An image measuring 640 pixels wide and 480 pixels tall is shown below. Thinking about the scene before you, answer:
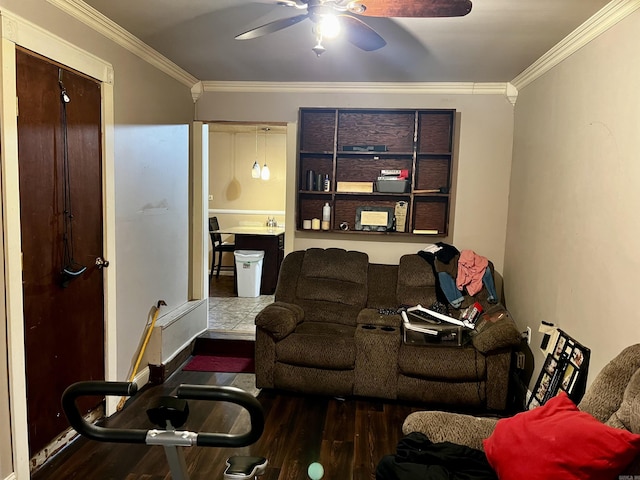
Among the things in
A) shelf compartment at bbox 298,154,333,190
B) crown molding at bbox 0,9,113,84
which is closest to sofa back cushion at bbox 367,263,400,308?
shelf compartment at bbox 298,154,333,190

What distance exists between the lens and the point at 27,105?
82.3 inches

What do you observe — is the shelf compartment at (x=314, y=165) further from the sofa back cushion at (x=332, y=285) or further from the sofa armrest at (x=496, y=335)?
the sofa armrest at (x=496, y=335)

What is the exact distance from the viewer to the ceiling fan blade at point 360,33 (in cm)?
200

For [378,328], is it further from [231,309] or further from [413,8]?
[231,309]

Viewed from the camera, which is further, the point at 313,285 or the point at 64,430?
the point at 313,285

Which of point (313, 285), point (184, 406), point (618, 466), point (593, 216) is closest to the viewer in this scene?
point (184, 406)

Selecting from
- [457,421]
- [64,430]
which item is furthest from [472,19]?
[64,430]

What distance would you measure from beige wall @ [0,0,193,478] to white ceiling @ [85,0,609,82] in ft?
0.59

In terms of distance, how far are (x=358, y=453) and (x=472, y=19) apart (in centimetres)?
248

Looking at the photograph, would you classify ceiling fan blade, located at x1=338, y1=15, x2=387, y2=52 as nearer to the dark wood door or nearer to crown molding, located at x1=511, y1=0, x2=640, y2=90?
crown molding, located at x1=511, y1=0, x2=640, y2=90

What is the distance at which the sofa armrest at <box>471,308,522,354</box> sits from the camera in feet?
9.48

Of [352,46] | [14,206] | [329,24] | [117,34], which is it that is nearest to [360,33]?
[329,24]

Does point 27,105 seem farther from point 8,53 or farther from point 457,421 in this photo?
point 457,421

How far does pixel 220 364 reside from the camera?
3.83m
